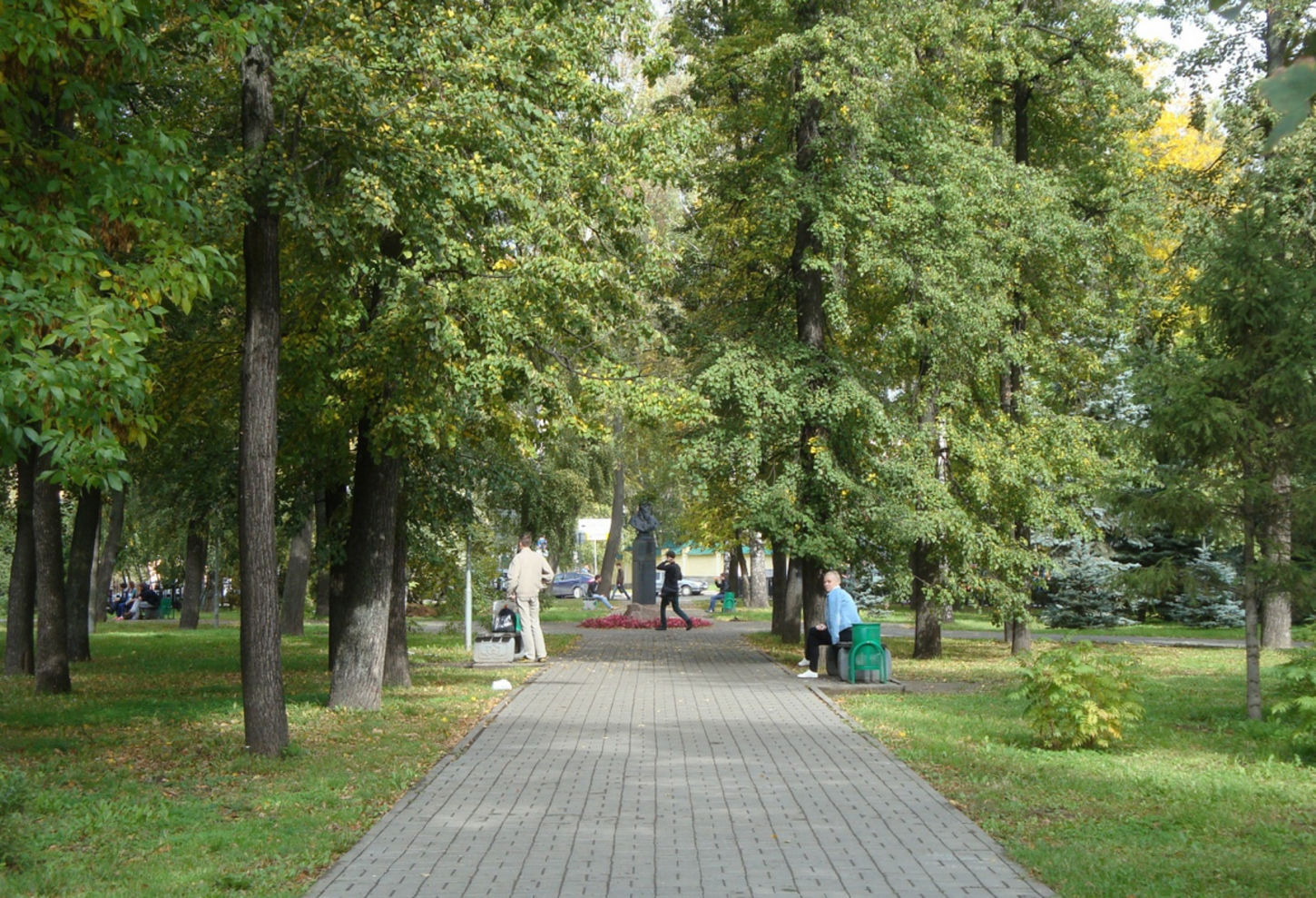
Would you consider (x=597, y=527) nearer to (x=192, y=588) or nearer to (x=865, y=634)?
(x=192, y=588)

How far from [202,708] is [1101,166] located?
59.0 ft

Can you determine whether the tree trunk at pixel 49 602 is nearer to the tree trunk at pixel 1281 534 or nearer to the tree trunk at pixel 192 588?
the tree trunk at pixel 1281 534

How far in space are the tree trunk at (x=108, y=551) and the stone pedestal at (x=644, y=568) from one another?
1414cm

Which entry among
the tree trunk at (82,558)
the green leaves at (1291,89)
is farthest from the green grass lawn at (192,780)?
the green leaves at (1291,89)

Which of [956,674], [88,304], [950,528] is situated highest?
[88,304]

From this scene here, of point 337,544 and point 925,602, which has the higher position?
point 337,544

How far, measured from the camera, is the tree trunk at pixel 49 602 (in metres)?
16.6

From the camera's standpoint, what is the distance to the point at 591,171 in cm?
1574

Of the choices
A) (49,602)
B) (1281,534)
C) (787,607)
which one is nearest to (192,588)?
(787,607)

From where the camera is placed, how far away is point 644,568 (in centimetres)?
3981

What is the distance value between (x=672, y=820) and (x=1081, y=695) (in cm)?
463

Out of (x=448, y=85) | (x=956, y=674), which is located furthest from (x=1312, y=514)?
(x=448, y=85)

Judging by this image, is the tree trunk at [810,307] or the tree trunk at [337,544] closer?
the tree trunk at [337,544]

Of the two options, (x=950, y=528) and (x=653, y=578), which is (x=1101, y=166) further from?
(x=653, y=578)
